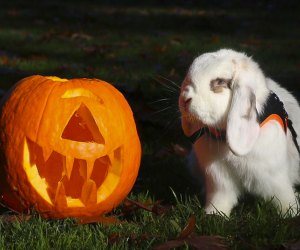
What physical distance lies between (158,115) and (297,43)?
14.2 feet

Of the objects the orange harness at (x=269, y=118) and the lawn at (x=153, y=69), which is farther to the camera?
the orange harness at (x=269, y=118)

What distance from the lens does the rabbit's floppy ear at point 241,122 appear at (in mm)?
3025

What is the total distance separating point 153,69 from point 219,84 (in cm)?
386

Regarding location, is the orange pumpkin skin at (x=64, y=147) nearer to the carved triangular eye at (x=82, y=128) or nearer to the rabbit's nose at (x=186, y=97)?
the carved triangular eye at (x=82, y=128)

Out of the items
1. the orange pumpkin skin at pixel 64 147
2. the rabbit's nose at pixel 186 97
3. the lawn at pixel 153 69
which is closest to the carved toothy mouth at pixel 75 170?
the orange pumpkin skin at pixel 64 147

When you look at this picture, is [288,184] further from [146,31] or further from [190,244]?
[146,31]

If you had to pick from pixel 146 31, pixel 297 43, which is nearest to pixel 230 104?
pixel 297 43

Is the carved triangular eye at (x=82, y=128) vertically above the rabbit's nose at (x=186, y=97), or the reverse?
the rabbit's nose at (x=186, y=97)

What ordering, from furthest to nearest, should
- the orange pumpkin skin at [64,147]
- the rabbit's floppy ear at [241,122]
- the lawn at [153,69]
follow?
the orange pumpkin skin at [64,147], the rabbit's floppy ear at [241,122], the lawn at [153,69]

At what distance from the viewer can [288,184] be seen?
3324 millimetres

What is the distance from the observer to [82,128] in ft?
11.1

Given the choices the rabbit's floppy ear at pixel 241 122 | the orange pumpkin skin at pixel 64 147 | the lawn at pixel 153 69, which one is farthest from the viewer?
the orange pumpkin skin at pixel 64 147

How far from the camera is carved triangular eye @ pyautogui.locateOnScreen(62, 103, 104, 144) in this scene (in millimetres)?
3256

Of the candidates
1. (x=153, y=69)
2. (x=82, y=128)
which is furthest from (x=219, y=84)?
(x=153, y=69)
